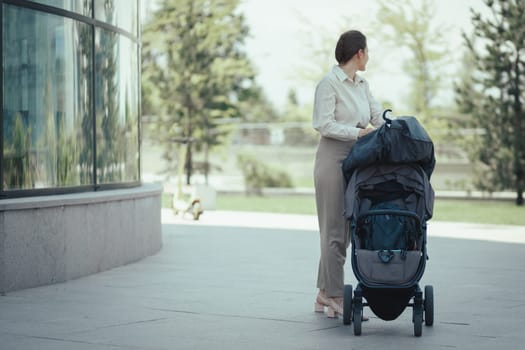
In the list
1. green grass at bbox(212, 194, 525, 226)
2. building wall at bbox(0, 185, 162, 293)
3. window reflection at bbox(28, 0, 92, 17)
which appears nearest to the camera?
building wall at bbox(0, 185, 162, 293)

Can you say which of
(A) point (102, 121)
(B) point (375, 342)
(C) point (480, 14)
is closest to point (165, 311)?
(B) point (375, 342)

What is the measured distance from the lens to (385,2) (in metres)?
33.1

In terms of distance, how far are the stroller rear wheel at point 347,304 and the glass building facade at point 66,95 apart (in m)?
3.75

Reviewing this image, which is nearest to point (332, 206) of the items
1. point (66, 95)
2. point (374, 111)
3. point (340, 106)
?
point (340, 106)

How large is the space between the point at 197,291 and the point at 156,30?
24230 mm

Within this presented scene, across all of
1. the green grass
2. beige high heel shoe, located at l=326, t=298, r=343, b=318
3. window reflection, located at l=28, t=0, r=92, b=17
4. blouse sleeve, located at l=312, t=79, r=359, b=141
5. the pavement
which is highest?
window reflection, located at l=28, t=0, r=92, b=17

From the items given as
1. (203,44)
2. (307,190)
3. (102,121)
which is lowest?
(307,190)

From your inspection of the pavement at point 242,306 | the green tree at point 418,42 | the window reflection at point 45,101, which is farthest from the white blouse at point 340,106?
the green tree at point 418,42

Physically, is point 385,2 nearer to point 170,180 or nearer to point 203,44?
point 203,44

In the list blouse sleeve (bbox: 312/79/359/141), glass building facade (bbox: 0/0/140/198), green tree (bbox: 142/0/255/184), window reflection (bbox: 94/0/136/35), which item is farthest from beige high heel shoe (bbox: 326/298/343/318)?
green tree (bbox: 142/0/255/184)

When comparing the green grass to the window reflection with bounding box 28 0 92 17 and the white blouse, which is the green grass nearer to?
the window reflection with bounding box 28 0 92 17

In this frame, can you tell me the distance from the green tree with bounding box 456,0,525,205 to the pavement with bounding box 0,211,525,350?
43.8 ft

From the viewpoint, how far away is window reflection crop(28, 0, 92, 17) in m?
10.1

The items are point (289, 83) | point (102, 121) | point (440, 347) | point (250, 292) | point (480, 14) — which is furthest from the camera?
point (289, 83)
